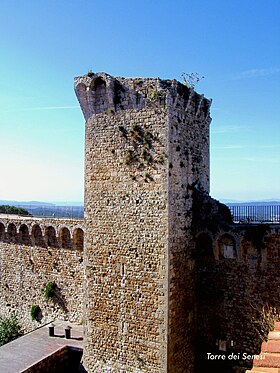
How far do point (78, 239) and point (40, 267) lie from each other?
3080mm

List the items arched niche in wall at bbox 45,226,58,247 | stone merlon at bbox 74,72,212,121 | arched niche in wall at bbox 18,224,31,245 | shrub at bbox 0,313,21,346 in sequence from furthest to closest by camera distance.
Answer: arched niche in wall at bbox 18,224,31,245
shrub at bbox 0,313,21,346
arched niche in wall at bbox 45,226,58,247
stone merlon at bbox 74,72,212,121

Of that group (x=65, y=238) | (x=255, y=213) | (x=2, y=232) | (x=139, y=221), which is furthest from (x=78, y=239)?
(x=255, y=213)

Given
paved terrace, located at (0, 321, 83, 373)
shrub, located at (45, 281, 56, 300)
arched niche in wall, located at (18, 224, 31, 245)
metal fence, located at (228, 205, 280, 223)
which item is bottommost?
paved terrace, located at (0, 321, 83, 373)

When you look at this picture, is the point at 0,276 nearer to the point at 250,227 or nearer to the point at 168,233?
the point at 168,233

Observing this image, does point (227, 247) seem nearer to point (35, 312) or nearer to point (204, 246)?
point (204, 246)

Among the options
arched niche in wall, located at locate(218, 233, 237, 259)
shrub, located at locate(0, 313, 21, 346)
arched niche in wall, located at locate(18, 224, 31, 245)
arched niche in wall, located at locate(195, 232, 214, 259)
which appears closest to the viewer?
arched niche in wall, located at locate(218, 233, 237, 259)

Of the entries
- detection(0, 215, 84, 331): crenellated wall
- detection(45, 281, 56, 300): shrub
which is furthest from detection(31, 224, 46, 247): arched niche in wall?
detection(45, 281, 56, 300): shrub

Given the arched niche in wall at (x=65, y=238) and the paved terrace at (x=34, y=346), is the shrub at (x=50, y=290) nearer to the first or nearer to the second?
the paved terrace at (x=34, y=346)

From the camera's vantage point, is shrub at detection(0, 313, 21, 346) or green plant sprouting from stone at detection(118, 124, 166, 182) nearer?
green plant sprouting from stone at detection(118, 124, 166, 182)

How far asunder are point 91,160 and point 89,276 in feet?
13.0

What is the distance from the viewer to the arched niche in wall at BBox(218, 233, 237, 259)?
13.2 m

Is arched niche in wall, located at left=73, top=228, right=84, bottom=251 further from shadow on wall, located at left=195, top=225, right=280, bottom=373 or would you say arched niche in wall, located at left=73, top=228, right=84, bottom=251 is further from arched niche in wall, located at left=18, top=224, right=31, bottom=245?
shadow on wall, located at left=195, top=225, right=280, bottom=373

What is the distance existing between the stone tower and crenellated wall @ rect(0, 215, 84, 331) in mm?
4477

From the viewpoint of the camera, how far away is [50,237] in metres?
19.0
